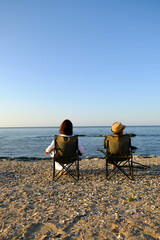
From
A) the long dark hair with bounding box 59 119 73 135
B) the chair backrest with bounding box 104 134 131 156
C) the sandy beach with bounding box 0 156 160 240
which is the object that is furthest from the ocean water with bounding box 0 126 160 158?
the sandy beach with bounding box 0 156 160 240

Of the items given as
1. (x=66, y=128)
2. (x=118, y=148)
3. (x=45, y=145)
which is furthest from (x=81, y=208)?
(x=45, y=145)

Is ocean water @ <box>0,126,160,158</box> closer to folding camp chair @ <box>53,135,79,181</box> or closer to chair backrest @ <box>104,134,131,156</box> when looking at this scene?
folding camp chair @ <box>53,135,79,181</box>

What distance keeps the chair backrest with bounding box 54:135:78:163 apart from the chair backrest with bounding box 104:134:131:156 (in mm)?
1189

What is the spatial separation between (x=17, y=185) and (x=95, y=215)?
3296 mm

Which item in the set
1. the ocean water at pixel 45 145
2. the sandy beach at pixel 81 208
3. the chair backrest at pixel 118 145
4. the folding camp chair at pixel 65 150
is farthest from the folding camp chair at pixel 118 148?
the ocean water at pixel 45 145

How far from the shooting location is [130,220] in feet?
11.3

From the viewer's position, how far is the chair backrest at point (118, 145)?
6.24 metres

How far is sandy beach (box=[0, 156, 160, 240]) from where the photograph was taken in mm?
3074

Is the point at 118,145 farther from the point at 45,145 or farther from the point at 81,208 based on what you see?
the point at 45,145

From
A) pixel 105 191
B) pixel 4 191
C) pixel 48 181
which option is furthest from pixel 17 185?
pixel 105 191

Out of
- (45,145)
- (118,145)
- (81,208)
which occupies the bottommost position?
(45,145)

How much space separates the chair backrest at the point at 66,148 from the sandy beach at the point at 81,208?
786 mm

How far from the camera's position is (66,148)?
6.28 m

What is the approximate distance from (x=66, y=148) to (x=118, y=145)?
185 cm
